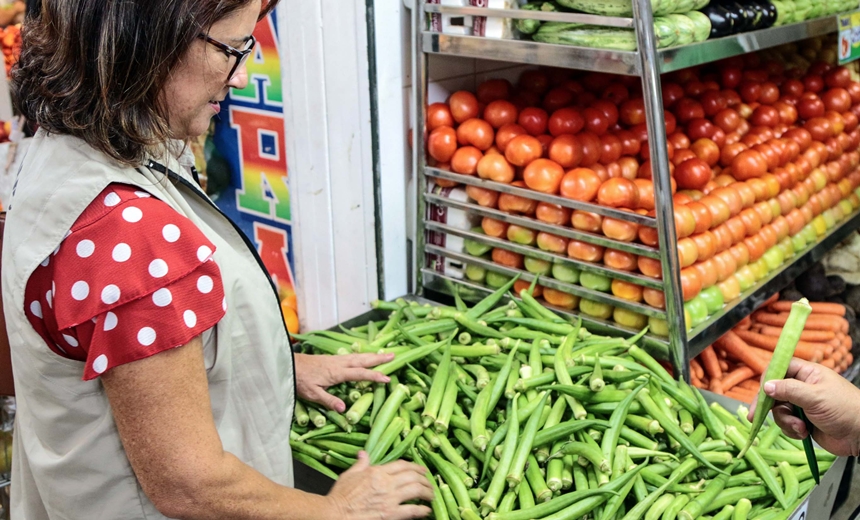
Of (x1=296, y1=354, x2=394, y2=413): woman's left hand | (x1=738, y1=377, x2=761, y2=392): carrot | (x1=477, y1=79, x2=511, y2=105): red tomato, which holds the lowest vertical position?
(x1=738, y1=377, x2=761, y2=392): carrot

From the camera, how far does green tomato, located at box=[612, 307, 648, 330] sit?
9.11ft

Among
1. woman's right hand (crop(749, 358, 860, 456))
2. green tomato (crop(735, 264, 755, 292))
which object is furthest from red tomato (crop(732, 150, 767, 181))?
woman's right hand (crop(749, 358, 860, 456))

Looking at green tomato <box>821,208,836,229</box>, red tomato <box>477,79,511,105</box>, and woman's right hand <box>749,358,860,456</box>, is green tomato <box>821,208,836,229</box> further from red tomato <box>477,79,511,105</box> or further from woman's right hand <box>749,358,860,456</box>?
woman's right hand <box>749,358,860,456</box>

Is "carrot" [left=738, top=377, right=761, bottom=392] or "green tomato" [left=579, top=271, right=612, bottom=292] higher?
"green tomato" [left=579, top=271, right=612, bottom=292]

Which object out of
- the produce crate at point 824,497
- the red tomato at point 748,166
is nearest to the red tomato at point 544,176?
the red tomato at point 748,166

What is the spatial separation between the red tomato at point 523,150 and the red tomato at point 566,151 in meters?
0.06

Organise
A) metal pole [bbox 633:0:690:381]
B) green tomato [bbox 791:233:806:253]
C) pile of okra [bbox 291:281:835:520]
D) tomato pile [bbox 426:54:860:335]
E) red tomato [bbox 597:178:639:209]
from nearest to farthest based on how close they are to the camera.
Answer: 1. pile of okra [bbox 291:281:835:520]
2. metal pole [bbox 633:0:690:381]
3. red tomato [bbox 597:178:639:209]
4. tomato pile [bbox 426:54:860:335]
5. green tomato [bbox 791:233:806:253]

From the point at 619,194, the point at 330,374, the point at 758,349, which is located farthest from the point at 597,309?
the point at 758,349

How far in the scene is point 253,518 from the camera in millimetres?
1541

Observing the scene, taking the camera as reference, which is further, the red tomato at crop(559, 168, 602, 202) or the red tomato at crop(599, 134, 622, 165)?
the red tomato at crop(599, 134, 622, 165)

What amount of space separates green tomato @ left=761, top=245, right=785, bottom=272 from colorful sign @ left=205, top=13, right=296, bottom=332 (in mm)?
2037

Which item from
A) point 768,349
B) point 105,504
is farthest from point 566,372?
point 768,349

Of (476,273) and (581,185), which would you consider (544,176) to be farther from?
(476,273)

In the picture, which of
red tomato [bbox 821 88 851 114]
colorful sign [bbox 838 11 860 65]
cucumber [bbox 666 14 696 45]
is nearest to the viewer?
cucumber [bbox 666 14 696 45]
